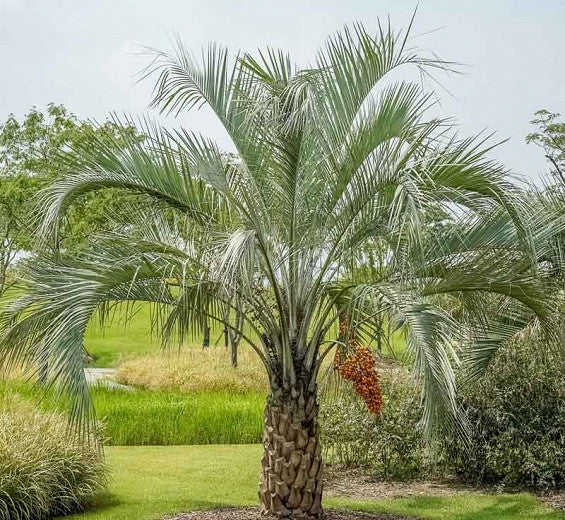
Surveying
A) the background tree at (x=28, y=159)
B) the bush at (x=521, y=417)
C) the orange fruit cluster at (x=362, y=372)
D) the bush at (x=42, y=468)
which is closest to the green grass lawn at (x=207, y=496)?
the bush at (x=42, y=468)

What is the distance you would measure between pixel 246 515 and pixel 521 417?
359 centimetres

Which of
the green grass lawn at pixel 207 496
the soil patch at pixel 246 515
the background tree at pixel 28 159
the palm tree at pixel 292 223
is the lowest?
the soil patch at pixel 246 515

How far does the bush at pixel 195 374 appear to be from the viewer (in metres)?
19.5

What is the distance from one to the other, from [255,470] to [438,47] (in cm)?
634

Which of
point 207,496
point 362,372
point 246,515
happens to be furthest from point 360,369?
point 207,496

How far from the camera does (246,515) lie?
7.95 meters

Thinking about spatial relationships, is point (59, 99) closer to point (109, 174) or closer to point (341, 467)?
point (341, 467)

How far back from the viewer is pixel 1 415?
852cm

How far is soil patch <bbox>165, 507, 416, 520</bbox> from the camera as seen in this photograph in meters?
7.89

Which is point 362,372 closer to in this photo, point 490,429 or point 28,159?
point 490,429

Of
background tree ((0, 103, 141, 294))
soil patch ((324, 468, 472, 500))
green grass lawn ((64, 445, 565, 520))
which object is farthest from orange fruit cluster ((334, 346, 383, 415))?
background tree ((0, 103, 141, 294))

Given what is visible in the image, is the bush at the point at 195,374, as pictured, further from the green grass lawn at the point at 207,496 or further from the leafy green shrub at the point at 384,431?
the leafy green shrub at the point at 384,431

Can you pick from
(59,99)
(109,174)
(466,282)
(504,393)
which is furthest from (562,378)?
(59,99)

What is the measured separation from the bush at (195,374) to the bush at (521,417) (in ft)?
31.3
